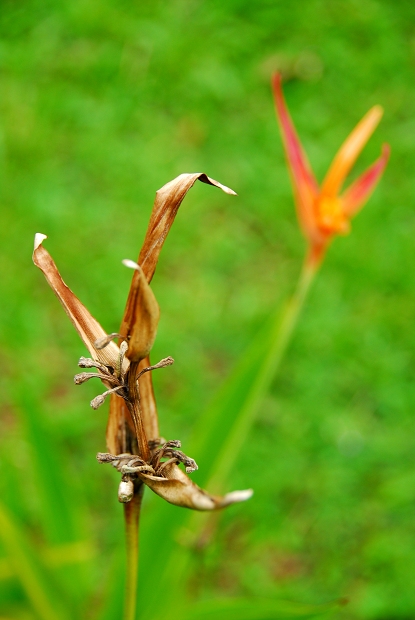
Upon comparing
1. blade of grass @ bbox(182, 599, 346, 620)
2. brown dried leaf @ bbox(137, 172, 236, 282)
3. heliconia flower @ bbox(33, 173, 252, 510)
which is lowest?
blade of grass @ bbox(182, 599, 346, 620)

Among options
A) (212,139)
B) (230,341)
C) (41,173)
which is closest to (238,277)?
(230,341)

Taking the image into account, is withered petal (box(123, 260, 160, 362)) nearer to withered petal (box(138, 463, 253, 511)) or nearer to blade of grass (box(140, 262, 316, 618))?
withered petal (box(138, 463, 253, 511))

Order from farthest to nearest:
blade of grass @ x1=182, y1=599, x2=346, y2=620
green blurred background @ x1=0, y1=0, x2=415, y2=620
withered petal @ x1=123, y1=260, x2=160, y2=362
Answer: green blurred background @ x1=0, y1=0, x2=415, y2=620
blade of grass @ x1=182, y1=599, x2=346, y2=620
withered petal @ x1=123, y1=260, x2=160, y2=362

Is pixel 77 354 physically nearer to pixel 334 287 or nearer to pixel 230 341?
pixel 230 341

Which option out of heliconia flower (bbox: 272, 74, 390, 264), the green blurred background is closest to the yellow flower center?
heliconia flower (bbox: 272, 74, 390, 264)

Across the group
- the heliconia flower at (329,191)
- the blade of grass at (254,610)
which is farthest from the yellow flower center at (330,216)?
the blade of grass at (254,610)

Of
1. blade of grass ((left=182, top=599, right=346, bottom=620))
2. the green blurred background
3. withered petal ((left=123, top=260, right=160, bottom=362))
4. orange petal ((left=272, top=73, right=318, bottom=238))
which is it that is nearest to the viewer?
withered petal ((left=123, top=260, right=160, bottom=362))
